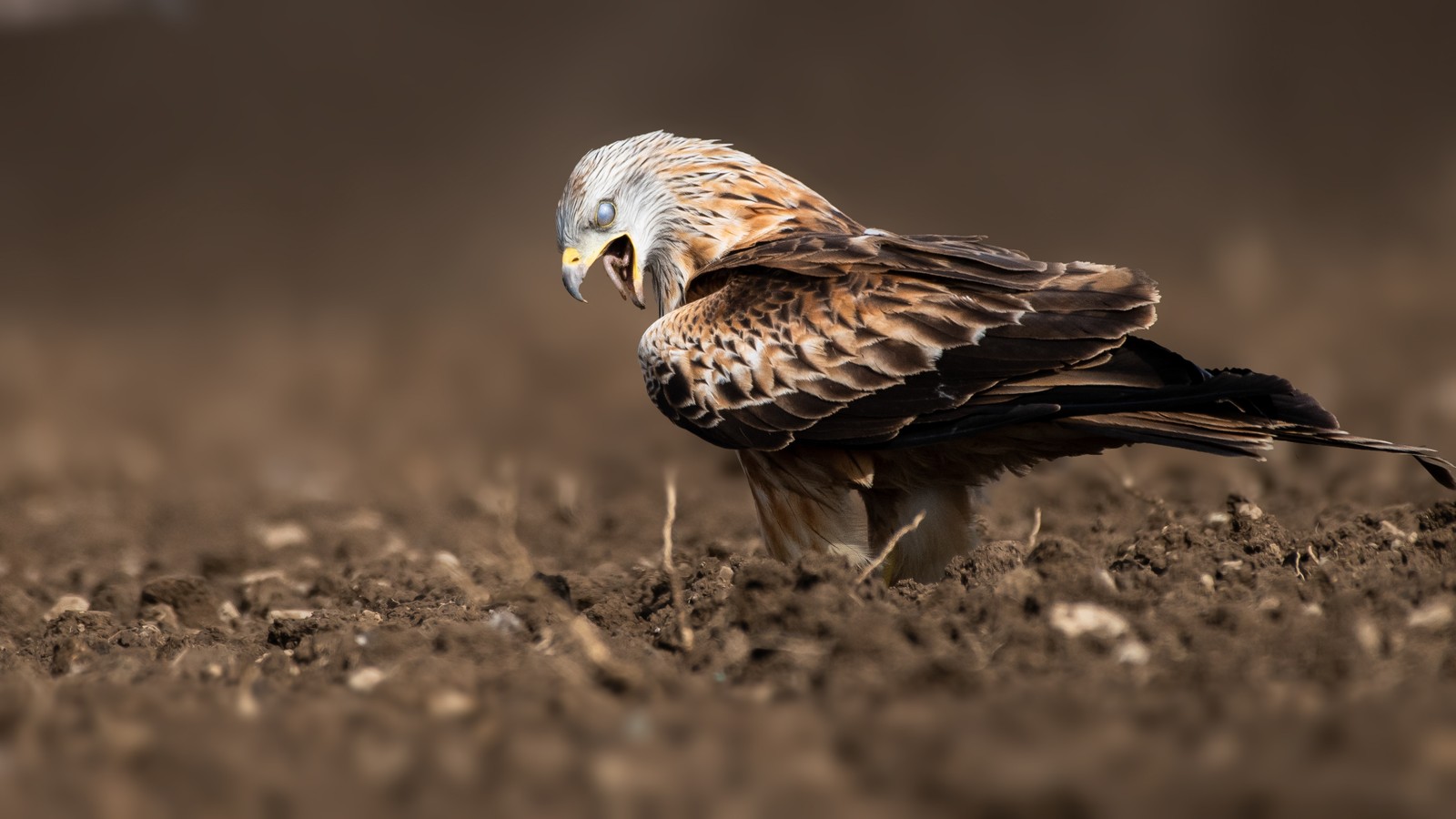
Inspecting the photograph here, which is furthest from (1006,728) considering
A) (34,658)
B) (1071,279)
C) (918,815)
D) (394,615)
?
(34,658)

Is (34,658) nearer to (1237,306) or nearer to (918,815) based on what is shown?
(918,815)

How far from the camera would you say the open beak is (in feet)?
21.7

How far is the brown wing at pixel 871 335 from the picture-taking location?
499cm

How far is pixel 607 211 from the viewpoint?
6551 millimetres

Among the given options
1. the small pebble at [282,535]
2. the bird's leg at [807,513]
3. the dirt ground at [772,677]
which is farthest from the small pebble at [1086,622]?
the small pebble at [282,535]

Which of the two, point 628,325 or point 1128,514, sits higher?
point 628,325

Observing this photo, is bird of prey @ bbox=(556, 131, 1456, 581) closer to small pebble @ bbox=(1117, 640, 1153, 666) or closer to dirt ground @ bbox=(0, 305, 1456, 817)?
dirt ground @ bbox=(0, 305, 1456, 817)

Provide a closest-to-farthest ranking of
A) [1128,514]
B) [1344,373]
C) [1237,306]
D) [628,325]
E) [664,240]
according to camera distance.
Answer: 1. [664,240]
2. [1128,514]
3. [1344,373]
4. [1237,306]
5. [628,325]

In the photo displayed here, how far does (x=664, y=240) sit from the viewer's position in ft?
20.9

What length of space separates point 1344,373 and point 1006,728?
30.1 feet

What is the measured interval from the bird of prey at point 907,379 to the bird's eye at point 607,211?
0.52 metres

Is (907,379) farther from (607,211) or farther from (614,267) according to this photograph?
(614,267)

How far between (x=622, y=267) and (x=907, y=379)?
218 cm

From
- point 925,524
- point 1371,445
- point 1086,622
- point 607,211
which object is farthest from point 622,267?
point 1086,622
